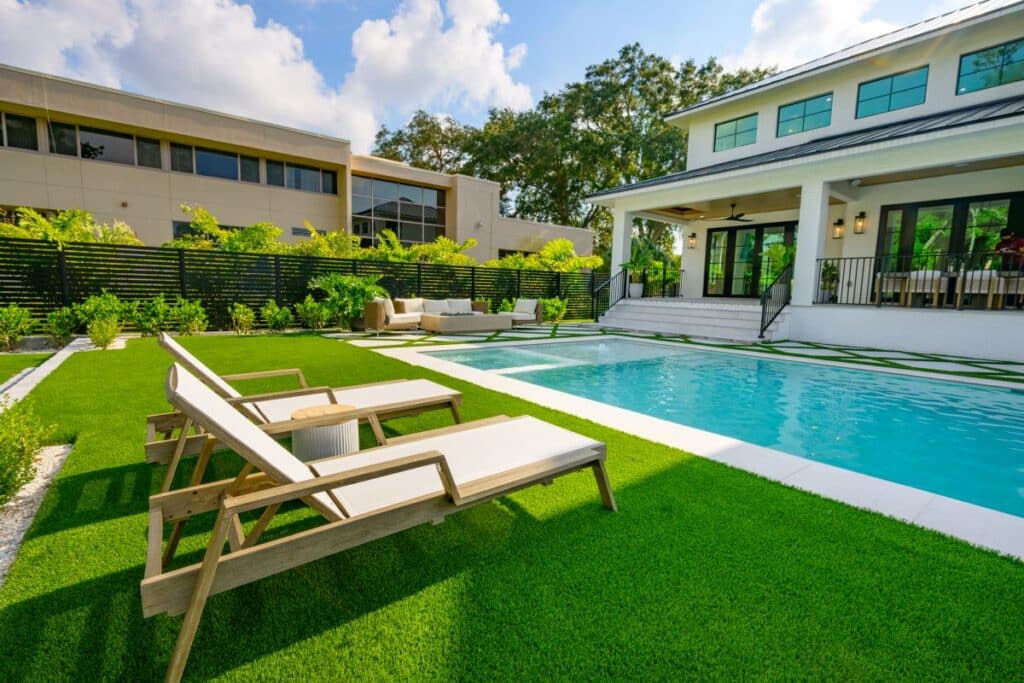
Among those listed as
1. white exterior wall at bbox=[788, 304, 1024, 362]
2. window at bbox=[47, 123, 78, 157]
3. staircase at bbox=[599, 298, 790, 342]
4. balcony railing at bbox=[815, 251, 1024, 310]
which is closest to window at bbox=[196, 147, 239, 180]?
window at bbox=[47, 123, 78, 157]

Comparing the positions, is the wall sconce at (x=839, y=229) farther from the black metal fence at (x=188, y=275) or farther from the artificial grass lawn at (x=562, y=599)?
the artificial grass lawn at (x=562, y=599)

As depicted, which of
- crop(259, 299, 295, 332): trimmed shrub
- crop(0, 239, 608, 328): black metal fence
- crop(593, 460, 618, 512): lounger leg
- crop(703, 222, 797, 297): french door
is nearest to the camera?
crop(593, 460, 618, 512): lounger leg

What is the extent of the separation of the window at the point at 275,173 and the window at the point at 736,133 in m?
17.9

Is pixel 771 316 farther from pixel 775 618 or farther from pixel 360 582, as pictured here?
pixel 360 582

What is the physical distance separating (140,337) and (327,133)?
13.5 m

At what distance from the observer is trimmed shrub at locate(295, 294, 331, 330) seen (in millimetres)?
12703

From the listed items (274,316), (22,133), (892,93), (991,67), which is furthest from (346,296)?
(991,67)

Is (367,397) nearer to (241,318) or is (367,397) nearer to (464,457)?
(464,457)

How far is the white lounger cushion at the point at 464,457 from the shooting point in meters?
2.24

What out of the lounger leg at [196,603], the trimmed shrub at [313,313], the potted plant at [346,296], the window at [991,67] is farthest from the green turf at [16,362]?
the window at [991,67]

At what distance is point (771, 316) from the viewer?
1248cm

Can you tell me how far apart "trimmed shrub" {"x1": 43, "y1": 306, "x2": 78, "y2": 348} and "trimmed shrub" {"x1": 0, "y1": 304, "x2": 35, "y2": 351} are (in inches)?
12.9

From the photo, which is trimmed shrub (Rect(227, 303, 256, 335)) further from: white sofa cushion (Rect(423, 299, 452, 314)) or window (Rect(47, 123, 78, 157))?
window (Rect(47, 123, 78, 157))

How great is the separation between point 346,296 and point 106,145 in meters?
12.1
